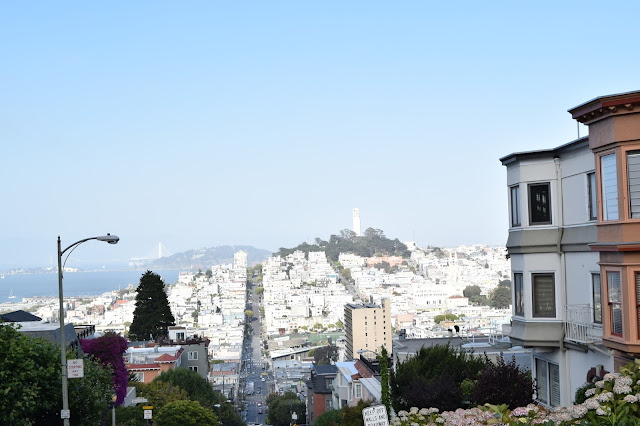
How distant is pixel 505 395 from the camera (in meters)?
19.1

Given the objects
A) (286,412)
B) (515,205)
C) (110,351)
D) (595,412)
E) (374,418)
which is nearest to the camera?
(595,412)

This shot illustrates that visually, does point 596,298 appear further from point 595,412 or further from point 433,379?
point 433,379

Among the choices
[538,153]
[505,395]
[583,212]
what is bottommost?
A: [505,395]

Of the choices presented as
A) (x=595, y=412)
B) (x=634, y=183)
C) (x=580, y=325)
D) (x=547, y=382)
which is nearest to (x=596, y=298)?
(x=580, y=325)

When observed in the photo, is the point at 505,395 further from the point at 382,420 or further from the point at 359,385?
the point at 359,385

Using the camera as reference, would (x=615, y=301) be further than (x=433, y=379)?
No

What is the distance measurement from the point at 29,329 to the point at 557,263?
69.0 ft

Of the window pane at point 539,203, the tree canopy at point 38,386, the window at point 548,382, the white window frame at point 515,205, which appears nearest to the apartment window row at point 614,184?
the window pane at point 539,203

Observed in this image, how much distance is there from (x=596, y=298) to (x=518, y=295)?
107 inches

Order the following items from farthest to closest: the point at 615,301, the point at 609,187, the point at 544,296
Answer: the point at 544,296, the point at 615,301, the point at 609,187

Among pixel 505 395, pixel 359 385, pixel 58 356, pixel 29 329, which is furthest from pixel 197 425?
pixel 505 395

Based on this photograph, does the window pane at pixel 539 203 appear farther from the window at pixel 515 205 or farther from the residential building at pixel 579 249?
the window at pixel 515 205

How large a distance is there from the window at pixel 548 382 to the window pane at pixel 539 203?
3.46 m

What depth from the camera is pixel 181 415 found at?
4119 centimetres
